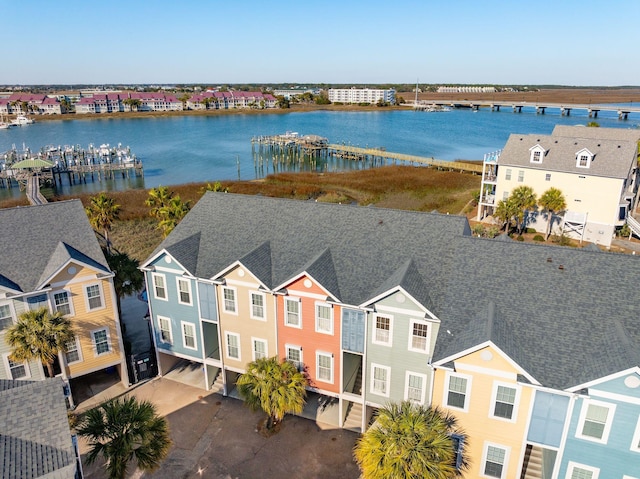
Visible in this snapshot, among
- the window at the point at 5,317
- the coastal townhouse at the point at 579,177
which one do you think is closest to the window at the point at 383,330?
the window at the point at 5,317

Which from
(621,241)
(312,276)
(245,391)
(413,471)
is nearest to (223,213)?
(312,276)

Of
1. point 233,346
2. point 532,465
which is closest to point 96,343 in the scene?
point 233,346

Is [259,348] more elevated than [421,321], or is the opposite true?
[421,321]

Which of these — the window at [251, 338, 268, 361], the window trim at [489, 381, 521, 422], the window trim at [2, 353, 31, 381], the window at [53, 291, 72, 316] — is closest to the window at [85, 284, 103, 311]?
the window at [53, 291, 72, 316]

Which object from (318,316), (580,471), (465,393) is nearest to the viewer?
(580,471)

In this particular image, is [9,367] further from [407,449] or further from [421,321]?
[421,321]

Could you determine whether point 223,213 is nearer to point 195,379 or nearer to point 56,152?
point 195,379

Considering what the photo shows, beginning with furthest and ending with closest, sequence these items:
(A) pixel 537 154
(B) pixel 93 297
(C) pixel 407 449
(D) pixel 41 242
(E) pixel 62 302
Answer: (A) pixel 537 154 < (B) pixel 93 297 < (D) pixel 41 242 < (E) pixel 62 302 < (C) pixel 407 449

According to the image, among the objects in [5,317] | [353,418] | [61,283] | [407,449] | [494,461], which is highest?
[61,283]
